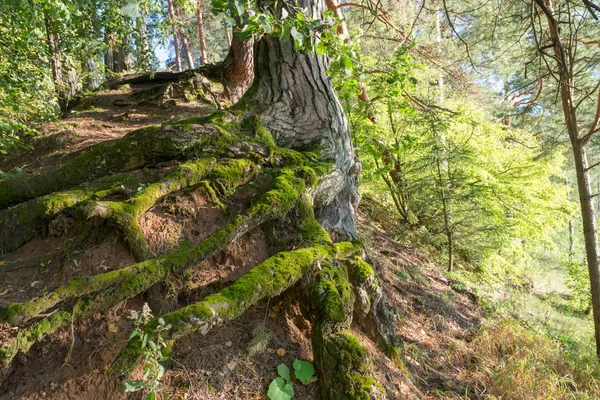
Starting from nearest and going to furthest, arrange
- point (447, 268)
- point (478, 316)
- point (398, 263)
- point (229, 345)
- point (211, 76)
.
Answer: point (229, 345) < point (478, 316) < point (398, 263) < point (447, 268) < point (211, 76)

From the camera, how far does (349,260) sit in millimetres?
2898

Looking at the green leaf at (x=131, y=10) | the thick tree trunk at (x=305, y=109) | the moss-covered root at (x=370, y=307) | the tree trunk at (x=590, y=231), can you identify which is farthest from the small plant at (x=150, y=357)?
the tree trunk at (x=590, y=231)

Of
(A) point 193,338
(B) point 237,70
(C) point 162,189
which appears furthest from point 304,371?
(B) point 237,70

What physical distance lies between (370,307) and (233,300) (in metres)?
1.30

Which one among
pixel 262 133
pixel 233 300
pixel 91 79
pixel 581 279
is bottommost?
pixel 581 279

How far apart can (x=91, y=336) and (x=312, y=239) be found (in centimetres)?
163

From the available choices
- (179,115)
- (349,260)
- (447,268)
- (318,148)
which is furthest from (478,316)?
(179,115)

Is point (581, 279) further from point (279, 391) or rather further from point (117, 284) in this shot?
point (117, 284)

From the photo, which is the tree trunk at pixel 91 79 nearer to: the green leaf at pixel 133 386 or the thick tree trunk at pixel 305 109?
the thick tree trunk at pixel 305 109

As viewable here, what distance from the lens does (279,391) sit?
6.84ft

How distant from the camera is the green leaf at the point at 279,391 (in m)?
2.06

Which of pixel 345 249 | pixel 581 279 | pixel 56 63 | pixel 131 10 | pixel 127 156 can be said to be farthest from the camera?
pixel 581 279

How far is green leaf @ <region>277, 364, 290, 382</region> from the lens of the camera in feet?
7.20

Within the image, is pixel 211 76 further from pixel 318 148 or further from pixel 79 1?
pixel 318 148
